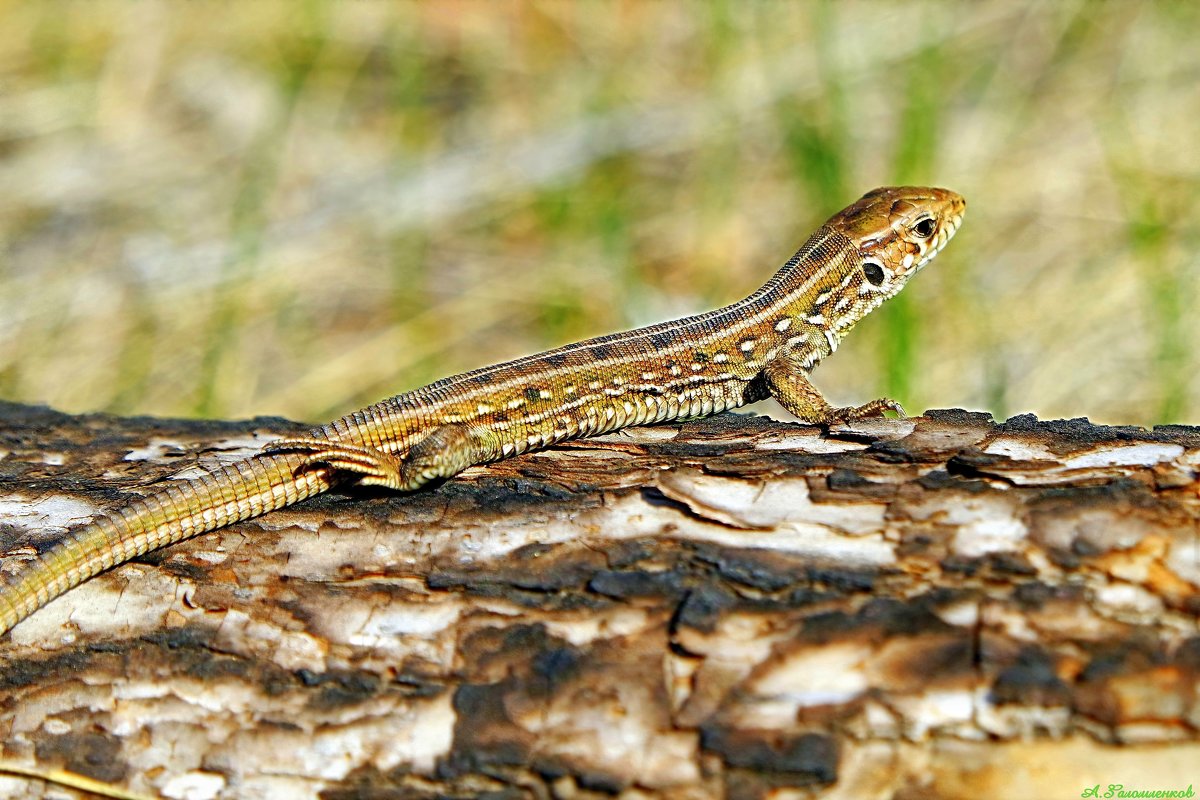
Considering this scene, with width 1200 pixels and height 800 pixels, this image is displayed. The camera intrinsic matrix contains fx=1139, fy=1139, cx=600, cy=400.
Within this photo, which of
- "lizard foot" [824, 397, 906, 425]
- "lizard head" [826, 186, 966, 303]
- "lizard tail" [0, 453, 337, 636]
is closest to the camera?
"lizard tail" [0, 453, 337, 636]

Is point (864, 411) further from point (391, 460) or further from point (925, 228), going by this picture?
point (391, 460)

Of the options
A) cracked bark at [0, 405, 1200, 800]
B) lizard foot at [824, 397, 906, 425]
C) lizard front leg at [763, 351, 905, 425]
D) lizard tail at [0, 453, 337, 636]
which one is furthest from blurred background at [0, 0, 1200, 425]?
lizard tail at [0, 453, 337, 636]

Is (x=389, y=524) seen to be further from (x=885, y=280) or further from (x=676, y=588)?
(x=885, y=280)
